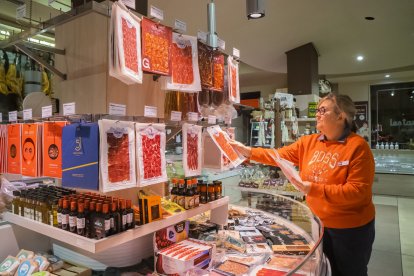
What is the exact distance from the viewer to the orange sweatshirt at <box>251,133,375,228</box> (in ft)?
6.12

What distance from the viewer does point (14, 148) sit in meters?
1.89

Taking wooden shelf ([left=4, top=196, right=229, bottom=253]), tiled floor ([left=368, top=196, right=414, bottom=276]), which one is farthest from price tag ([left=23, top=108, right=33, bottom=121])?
tiled floor ([left=368, top=196, right=414, bottom=276])

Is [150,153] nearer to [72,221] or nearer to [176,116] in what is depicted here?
[176,116]

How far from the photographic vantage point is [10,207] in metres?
1.97

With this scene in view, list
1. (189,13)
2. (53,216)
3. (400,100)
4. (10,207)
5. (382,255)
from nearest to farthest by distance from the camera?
(53,216) < (10,207) < (382,255) < (189,13) < (400,100)

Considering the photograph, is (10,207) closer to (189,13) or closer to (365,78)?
(189,13)

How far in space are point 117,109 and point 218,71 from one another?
0.81 metres

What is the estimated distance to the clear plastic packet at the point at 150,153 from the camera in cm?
152

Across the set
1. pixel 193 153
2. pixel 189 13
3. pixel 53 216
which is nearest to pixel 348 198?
pixel 193 153

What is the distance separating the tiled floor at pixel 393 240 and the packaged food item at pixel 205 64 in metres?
3.37

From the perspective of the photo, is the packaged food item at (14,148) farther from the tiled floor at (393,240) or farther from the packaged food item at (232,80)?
the tiled floor at (393,240)

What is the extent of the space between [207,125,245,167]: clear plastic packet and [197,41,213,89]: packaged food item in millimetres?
302

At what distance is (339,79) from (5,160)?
10.6 metres

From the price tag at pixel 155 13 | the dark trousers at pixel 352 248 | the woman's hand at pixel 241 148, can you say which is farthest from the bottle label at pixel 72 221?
the dark trousers at pixel 352 248
